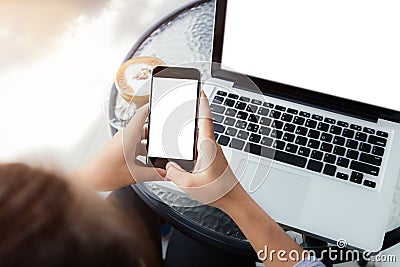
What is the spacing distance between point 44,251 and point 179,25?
0.67 m

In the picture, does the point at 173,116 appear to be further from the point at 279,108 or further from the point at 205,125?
the point at 279,108

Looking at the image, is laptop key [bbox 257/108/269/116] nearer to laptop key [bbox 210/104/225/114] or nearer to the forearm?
laptop key [bbox 210/104/225/114]

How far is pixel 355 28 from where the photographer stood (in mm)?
809

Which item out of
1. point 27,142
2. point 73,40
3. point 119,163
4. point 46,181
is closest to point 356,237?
point 119,163

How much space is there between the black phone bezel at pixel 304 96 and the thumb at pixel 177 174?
19 centimetres

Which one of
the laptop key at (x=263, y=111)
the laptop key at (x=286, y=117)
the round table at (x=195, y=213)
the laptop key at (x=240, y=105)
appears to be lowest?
the round table at (x=195, y=213)

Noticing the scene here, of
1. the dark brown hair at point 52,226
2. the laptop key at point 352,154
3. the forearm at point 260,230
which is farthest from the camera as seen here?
the laptop key at point 352,154

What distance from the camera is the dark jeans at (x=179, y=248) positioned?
0.96 m

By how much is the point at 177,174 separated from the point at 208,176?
0.05m

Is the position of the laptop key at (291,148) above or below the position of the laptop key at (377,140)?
below

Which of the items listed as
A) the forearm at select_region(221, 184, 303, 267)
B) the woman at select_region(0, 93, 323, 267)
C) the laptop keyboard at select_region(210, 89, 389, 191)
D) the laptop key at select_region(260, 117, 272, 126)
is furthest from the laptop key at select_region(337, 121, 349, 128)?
the woman at select_region(0, 93, 323, 267)

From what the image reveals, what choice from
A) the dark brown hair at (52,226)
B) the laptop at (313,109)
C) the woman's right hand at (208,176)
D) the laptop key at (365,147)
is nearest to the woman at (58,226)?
the dark brown hair at (52,226)

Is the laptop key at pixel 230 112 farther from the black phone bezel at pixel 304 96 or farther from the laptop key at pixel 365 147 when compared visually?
the laptop key at pixel 365 147

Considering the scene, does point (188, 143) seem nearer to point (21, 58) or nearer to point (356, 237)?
point (356, 237)
